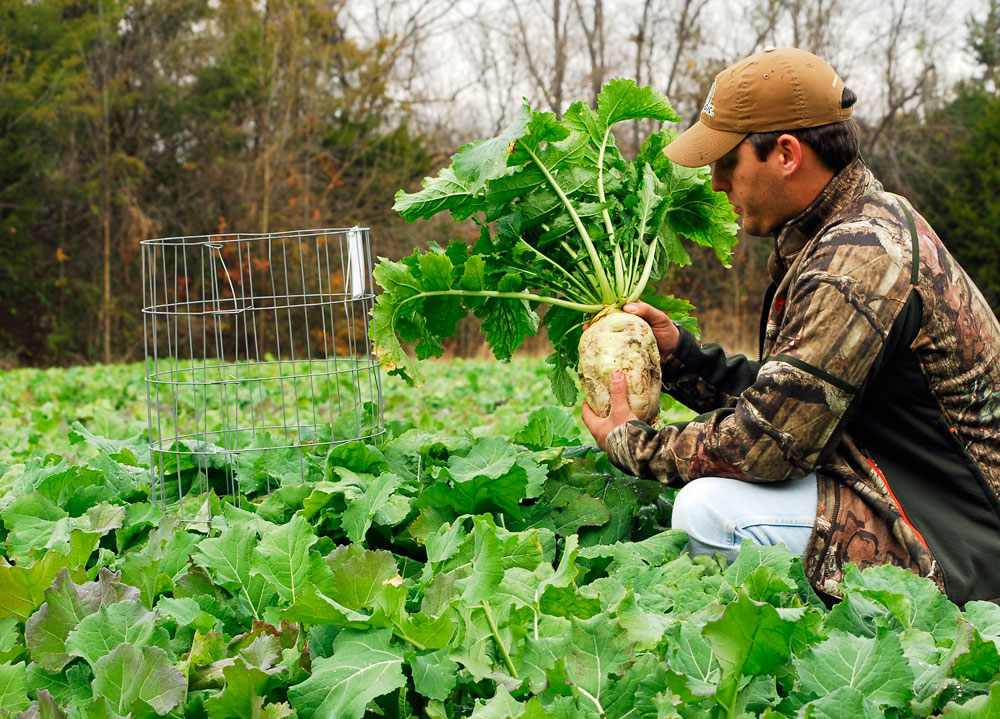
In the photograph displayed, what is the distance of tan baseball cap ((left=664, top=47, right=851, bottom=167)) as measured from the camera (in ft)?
8.23

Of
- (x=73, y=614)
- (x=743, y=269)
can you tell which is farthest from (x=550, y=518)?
(x=743, y=269)

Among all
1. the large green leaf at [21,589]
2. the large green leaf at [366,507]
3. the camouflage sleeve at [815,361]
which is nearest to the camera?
the large green leaf at [21,589]

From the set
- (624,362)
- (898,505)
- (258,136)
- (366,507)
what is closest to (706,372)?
(624,362)

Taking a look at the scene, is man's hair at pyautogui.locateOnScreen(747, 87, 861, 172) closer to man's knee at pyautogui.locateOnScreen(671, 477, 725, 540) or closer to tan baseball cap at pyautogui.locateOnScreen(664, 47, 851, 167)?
tan baseball cap at pyautogui.locateOnScreen(664, 47, 851, 167)

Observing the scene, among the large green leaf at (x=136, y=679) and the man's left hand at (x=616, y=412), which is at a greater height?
the man's left hand at (x=616, y=412)

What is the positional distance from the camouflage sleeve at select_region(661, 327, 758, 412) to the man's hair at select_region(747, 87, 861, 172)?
802 mm

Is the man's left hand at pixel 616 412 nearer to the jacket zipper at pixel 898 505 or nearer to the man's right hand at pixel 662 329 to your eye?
the man's right hand at pixel 662 329

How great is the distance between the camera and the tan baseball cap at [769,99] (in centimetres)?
251

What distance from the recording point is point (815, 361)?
234cm

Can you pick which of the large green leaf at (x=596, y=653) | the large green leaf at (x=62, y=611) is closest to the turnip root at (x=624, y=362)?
the large green leaf at (x=596, y=653)

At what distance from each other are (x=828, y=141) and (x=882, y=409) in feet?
2.58

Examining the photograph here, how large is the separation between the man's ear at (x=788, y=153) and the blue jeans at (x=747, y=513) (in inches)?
35.6

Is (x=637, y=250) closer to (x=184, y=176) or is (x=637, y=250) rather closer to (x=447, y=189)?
(x=447, y=189)

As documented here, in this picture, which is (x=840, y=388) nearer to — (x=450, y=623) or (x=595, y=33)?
(x=450, y=623)
